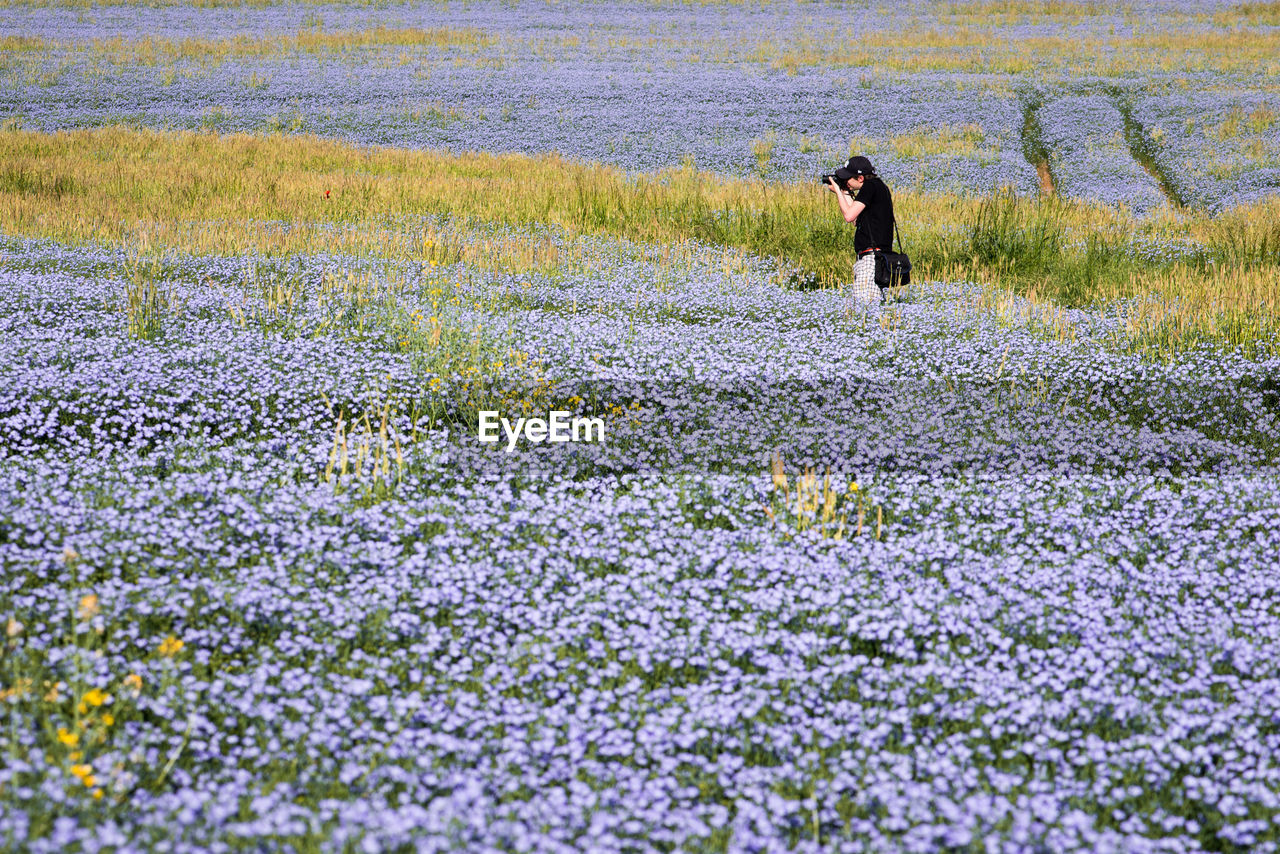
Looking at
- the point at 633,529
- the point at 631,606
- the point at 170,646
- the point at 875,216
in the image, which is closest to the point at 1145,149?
the point at 875,216

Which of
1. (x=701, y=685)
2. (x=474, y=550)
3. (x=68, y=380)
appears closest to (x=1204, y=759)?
(x=701, y=685)

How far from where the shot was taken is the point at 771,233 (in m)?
14.6

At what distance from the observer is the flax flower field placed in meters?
3.42

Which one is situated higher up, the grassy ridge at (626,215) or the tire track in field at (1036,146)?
the tire track in field at (1036,146)

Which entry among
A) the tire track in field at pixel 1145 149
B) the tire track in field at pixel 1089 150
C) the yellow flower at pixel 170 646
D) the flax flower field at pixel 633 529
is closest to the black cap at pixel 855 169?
the flax flower field at pixel 633 529

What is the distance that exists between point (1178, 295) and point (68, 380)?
1079 cm

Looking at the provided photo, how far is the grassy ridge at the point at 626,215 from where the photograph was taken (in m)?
12.8

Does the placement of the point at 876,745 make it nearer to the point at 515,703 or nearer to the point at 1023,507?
the point at 515,703

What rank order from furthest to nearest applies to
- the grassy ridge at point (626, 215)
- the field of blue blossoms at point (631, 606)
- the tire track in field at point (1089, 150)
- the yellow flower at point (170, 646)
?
the tire track in field at point (1089, 150)
the grassy ridge at point (626, 215)
the yellow flower at point (170, 646)
the field of blue blossoms at point (631, 606)

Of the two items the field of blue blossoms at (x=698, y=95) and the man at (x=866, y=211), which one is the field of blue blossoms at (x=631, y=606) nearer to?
the man at (x=866, y=211)

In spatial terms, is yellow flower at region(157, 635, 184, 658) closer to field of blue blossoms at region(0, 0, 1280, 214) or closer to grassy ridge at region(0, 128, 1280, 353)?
grassy ridge at region(0, 128, 1280, 353)

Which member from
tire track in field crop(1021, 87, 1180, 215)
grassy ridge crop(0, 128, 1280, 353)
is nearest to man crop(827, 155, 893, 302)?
grassy ridge crop(0, 128, 1280, 353)

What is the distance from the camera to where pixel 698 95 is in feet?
112

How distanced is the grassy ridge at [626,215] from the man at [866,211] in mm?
2119
